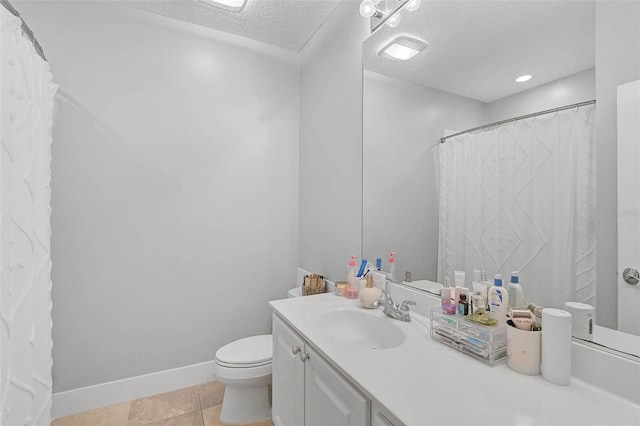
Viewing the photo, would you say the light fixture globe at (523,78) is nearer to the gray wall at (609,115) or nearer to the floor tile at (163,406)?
the gray wall at (609,115)

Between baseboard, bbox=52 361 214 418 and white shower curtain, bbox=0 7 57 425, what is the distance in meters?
0.49

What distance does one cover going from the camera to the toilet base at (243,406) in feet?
5.85

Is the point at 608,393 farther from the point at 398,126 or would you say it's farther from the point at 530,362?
the point at 398,126

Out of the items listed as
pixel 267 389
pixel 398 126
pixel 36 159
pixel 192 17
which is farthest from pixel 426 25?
pixel 267 389

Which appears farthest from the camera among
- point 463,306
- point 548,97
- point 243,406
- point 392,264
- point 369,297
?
point 243,406

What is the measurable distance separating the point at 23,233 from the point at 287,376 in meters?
1.24

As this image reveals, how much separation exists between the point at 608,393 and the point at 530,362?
18cm

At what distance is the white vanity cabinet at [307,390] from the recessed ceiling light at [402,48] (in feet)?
4.79

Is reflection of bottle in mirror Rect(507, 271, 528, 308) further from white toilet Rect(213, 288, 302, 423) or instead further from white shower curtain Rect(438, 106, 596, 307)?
white toilet Rect(213, 288, 302, 423)

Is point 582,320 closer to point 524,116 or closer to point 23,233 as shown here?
point 524,116

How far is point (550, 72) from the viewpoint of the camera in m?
0.98

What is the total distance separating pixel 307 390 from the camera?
3.93 feet

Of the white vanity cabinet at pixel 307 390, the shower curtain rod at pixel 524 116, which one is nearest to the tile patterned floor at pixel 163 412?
the white vanity cabinet at pixel 307 390

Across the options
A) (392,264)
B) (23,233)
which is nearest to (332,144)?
(392,264)
